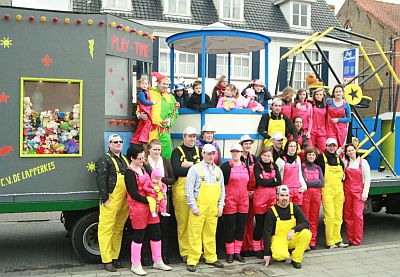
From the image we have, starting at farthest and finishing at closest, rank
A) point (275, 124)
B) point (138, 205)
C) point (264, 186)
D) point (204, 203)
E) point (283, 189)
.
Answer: point (275, 124) < point (264, 186) < point (283, 189) < point (204, 203) < point (138, 205)

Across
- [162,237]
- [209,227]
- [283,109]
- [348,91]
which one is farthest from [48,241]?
[348,91]

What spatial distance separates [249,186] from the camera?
265 inches

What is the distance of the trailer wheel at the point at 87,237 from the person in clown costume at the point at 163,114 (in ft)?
4.56

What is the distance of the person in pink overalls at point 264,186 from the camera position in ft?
21.4

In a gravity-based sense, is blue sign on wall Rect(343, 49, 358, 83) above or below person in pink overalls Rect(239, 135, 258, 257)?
above

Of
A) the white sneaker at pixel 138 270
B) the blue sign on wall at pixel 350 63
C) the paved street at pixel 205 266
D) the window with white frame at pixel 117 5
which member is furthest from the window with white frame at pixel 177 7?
the white sneaker at pixel 138 270

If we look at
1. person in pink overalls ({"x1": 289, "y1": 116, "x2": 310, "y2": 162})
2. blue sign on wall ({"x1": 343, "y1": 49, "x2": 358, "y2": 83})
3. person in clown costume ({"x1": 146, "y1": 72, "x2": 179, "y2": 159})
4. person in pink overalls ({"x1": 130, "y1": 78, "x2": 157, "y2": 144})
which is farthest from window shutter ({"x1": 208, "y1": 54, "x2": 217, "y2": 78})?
person in pink overalls ({"x1": 130, "y1": 78, "x2": 157, "y2": 144})

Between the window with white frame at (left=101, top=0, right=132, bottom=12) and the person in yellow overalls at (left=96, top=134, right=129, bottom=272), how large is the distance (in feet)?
42.8

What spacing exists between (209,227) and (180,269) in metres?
0.67

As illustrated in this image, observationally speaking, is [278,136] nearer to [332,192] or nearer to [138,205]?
[332,192]

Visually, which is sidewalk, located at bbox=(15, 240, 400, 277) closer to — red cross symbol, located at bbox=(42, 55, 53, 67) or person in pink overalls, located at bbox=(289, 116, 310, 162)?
person in pink overalls, located at bbox=(289, 116, 310, 162)

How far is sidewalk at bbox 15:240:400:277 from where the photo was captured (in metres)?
5.92

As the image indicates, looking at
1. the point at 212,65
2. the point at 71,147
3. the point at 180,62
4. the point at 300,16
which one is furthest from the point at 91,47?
the point at 300,16

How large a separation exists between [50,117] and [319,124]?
178 inches
